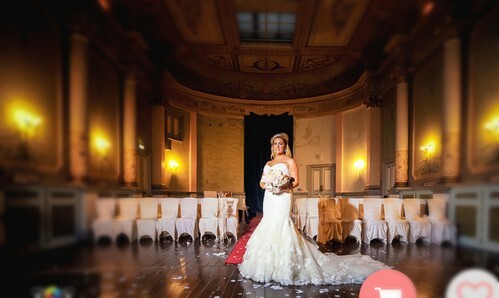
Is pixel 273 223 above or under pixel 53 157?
under

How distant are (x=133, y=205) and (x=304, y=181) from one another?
2.75 meters

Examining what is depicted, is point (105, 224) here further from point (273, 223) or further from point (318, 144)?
point (273, 223)

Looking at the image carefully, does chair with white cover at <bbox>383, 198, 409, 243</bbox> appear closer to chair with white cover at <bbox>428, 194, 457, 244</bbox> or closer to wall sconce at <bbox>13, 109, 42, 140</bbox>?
chair with white cover at <bbox>428, 194, 457, 244</bbox>

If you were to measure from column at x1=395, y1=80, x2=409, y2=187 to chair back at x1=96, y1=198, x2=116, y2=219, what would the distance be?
1.68 meters

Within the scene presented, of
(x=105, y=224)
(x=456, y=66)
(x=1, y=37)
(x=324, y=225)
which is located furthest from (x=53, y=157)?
(x=324, y=225)

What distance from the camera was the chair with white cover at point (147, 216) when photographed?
1.51 meters

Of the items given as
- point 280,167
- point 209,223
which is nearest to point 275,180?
point 280,167

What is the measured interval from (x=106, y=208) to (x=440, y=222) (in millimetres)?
2121

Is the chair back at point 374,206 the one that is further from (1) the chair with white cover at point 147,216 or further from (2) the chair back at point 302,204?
(1) the chair with white cover at point 147,216

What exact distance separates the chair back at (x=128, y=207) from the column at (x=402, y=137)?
1.60 m

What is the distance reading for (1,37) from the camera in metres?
1.14

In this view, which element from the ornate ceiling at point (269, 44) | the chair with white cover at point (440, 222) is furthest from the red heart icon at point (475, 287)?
the ornate ceiling at point (269, 44)

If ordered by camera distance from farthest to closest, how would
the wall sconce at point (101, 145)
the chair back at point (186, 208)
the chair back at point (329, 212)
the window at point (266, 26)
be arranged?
1. the chair back at point (329, 212)
2. the chair back at point (186, 208)
3. the window at point (266, 26)
4. the wall sconce at point (101, 145)

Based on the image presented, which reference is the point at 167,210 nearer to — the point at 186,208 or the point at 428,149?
the point at 428,149
